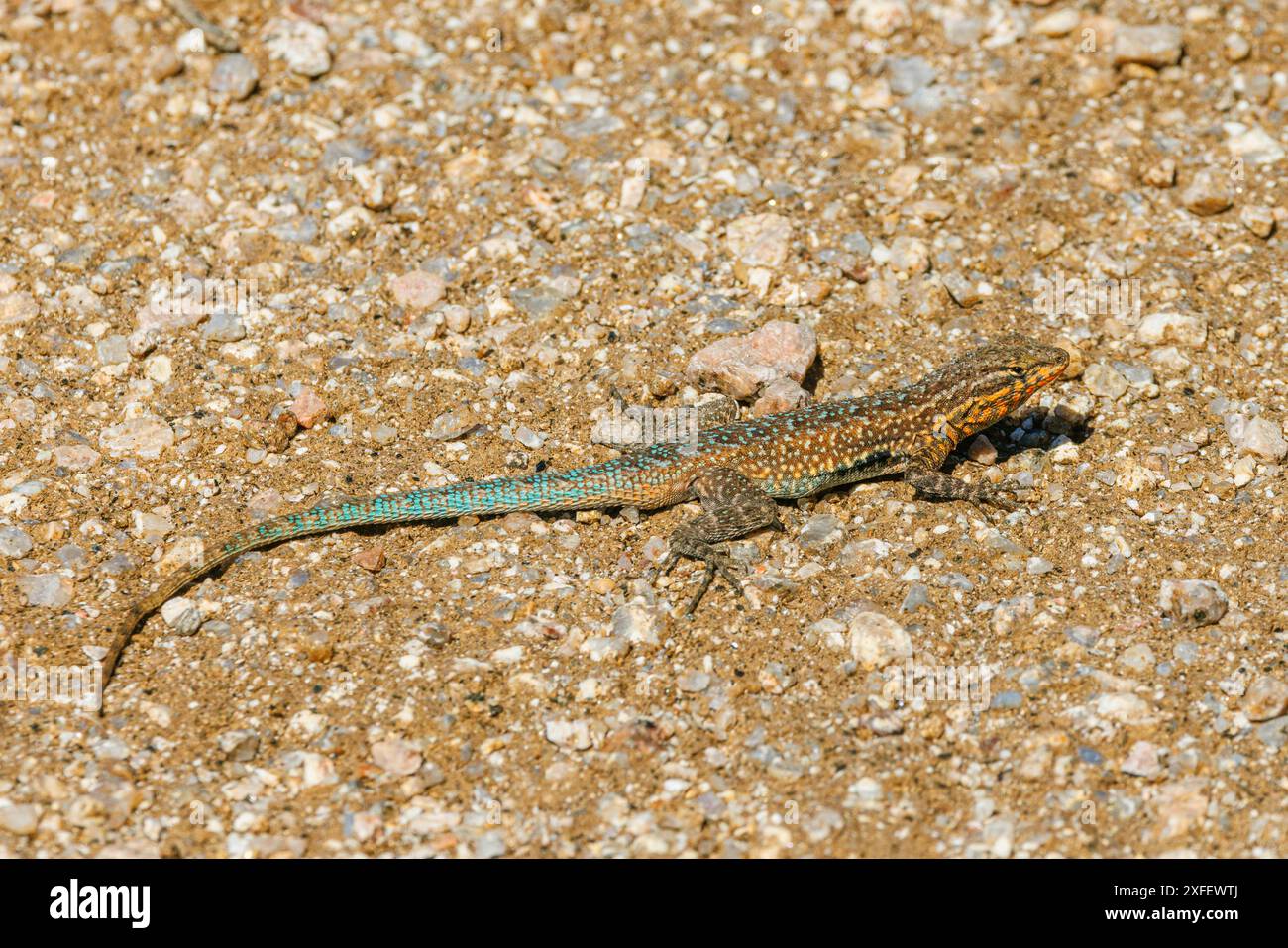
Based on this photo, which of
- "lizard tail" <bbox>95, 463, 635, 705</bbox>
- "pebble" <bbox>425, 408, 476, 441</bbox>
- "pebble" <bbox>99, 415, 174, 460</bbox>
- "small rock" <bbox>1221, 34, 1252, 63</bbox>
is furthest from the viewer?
"small rock" <bbox>1221, 34, 1252, 63</bbox>

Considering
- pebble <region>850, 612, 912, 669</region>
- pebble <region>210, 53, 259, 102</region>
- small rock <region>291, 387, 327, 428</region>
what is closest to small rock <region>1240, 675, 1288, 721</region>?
pebble <region>850, 612, 912, 669</region>

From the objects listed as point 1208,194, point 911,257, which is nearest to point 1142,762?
point 911,257

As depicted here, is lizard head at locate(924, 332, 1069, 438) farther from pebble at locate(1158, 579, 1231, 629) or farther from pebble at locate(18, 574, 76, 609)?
pebble at locate(18, 574, 76, 609)

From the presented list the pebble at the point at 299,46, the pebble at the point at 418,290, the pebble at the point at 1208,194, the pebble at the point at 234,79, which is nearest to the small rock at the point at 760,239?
the pebble at the point at 418,290

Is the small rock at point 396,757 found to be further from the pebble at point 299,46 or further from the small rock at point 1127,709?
the pebble at point 299,46

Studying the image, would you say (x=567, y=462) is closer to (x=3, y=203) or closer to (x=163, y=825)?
(x=163, y=825)

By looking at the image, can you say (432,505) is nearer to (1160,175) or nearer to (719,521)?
(719,521)
